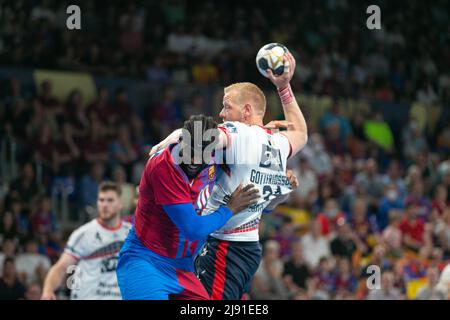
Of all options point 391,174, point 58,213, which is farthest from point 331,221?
point 58,213

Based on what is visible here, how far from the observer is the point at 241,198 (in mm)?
6742

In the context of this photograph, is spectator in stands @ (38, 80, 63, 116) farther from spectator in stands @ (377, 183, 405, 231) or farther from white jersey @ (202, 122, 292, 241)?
white jersey @ (202, 122, 292, 241)

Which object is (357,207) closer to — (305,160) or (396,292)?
(305,160)

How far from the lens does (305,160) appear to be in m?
17.3

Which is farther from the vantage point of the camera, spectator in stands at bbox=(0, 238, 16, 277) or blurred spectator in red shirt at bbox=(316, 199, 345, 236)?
blurred spectator in red shirt at bbox=(316, 199, 345, 236)

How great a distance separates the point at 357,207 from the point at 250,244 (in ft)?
30.3

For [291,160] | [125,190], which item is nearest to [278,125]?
[125,190]

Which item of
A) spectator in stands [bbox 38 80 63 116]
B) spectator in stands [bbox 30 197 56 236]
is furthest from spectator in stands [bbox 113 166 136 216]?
spectator in stands [bbox 38 80 63 116]

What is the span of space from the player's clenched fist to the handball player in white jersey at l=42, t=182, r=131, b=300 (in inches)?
124

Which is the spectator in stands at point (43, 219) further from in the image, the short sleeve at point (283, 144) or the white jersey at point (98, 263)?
the short sleeve at point (283, 144)

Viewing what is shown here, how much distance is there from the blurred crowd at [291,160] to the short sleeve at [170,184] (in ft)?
17.7

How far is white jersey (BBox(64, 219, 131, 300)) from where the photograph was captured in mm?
9758

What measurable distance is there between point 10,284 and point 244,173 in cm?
547

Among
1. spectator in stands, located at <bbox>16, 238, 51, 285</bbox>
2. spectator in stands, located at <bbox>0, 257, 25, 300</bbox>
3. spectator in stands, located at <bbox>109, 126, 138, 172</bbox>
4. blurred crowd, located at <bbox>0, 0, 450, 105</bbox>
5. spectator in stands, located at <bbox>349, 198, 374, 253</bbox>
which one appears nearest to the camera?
spectator in stands, located at <bbox>0, 257, 25, 300</bbox>
